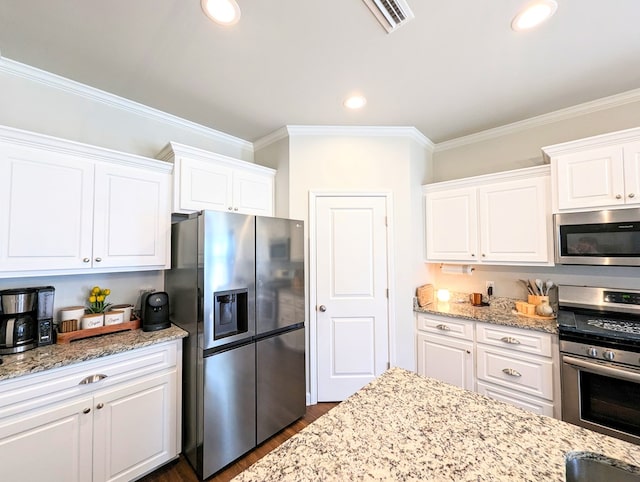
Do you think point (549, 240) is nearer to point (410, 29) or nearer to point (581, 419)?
point (581, 419)

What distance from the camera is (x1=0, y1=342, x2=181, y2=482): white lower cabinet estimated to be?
4.42ft

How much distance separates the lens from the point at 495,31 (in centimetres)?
154

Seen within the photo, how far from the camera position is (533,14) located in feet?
4.67

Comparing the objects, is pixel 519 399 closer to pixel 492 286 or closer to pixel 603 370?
pixel 603 370

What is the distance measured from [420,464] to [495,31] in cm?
206

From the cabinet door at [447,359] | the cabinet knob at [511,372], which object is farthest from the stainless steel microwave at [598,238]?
the cabinet door at [447,359]

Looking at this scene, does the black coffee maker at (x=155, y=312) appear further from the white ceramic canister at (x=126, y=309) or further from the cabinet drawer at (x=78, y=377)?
the cabinet drawer at (x=78, y=377)

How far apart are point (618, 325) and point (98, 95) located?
4103 millimetres

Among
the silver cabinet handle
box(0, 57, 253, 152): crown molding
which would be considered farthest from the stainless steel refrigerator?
box(0, 57, 253, 152): crown molding

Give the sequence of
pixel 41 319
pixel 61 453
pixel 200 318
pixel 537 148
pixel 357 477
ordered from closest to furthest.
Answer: pixel 357 477, pixel 61 453, pixel 41 319, pixel 200 318, pixel 537 148

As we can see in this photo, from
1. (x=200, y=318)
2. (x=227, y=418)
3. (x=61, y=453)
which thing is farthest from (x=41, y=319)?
(x=227, y=418)

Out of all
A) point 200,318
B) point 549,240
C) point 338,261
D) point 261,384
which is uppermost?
point 549,240

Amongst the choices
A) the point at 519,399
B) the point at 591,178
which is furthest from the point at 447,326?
the point at 591,178

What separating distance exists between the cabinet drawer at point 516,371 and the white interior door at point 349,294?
81 cm
